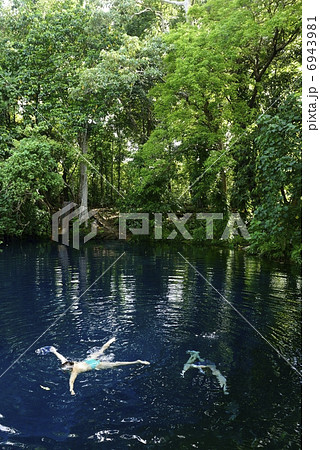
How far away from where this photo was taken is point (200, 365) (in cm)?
556

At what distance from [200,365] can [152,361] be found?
29.6 inches

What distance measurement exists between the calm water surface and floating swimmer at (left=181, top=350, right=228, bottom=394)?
3.3 inches

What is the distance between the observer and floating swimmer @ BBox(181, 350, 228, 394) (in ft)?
17.0

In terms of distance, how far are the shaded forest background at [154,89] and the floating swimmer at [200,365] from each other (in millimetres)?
10172

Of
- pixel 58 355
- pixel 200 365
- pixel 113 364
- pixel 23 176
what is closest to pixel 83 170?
pixel 23 176

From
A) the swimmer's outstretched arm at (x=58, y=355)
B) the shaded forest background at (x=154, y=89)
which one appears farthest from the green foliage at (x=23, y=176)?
the swimmer's outstretched arm at (x=58, y=355)

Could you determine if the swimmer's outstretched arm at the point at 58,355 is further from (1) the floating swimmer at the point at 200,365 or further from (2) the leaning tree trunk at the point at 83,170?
(2) the leaning tree trunk at the point at 83,170

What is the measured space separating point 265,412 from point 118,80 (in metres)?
19.2

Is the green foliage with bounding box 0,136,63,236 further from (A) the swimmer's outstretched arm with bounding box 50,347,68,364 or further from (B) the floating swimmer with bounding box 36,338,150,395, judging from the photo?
(B) the floating swimmer with bounding box 36,338,150,395

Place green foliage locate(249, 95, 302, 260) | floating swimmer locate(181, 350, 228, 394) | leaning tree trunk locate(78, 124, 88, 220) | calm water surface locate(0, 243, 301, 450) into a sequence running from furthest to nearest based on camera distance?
1. leaning tree trunk locate(78, 124, 88, 220)
2. green foliage locate(249, 95, 302, 260)
3. floating swimmer locate(181, 350, 228, 394)
4. calm water surface locate(0, 243, 301, 450)

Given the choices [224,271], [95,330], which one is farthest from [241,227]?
[95,330]

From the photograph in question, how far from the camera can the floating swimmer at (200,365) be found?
17.0 feet

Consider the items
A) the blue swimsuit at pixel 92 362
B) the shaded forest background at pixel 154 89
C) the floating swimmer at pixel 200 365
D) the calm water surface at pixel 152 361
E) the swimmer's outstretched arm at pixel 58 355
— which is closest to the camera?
the calm water surface at pixel 152 361

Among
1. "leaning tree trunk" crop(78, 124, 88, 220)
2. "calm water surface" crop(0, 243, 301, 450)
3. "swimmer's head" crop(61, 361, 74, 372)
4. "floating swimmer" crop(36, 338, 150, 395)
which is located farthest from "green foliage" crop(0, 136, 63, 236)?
"swimmer's head" crop(61, 361, 74, 372)
